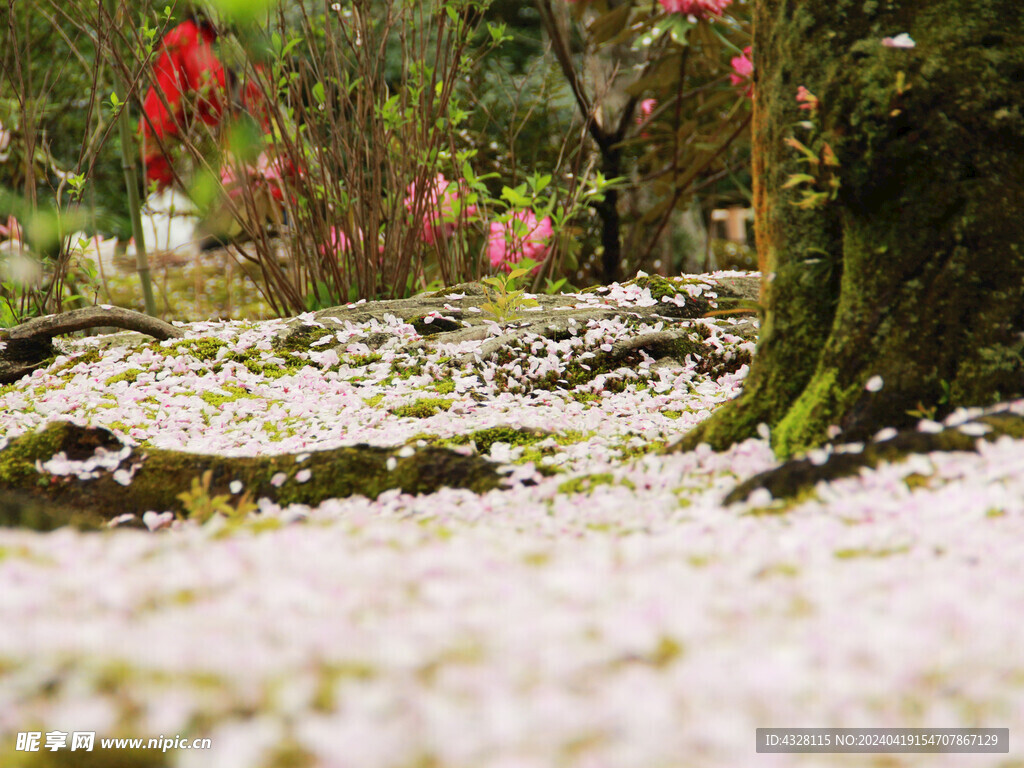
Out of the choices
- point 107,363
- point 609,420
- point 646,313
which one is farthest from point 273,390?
point 646,313

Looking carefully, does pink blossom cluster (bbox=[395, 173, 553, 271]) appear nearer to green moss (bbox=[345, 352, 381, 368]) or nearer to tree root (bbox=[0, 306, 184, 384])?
green moss (bbox=[345, 352, 381, 368])

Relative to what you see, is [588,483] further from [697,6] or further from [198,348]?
[697,6]

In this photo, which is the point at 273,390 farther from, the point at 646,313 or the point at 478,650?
the point at 478,650

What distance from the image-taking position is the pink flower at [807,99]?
205 centimetres

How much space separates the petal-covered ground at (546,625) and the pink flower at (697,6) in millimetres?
3963

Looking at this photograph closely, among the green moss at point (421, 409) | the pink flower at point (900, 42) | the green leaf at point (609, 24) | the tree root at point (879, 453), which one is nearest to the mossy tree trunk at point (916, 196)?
the pink flower at point (900, 42)

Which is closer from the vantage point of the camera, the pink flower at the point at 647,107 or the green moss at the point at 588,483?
the green moss at the point at 588,483

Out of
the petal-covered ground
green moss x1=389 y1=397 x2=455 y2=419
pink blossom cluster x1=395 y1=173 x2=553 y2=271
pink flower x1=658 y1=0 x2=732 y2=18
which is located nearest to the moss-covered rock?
the petal-covered ground

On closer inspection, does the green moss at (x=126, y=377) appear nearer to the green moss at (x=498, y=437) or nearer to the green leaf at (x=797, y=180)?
the green moss at (x=498, y=437)

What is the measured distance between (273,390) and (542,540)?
7.92ft

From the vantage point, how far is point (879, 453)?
183 cm

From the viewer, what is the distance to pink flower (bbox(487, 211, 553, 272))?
514 centimetres

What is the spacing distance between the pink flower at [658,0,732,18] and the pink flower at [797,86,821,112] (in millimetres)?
3487

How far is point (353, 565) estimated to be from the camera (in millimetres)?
1409
